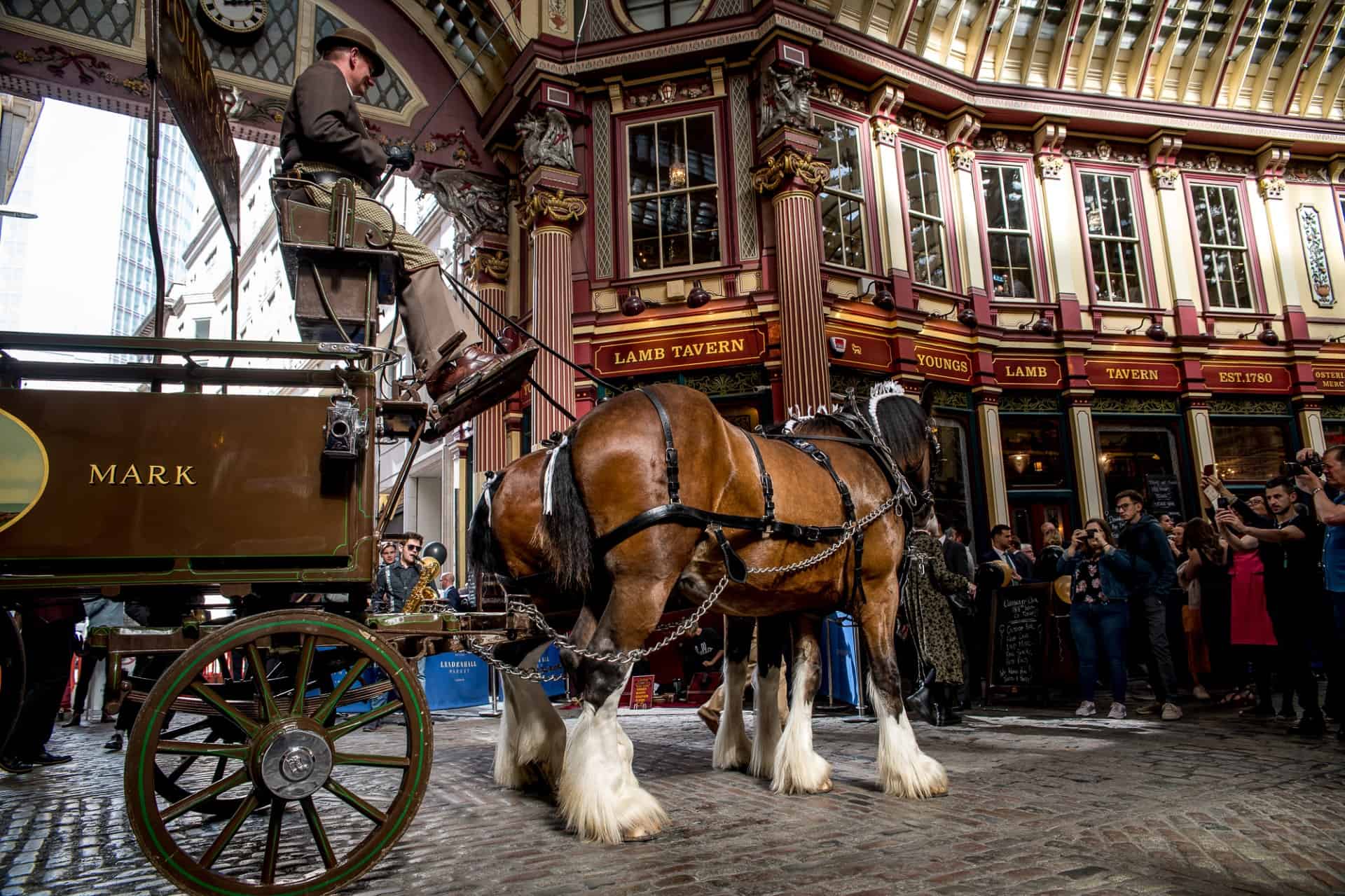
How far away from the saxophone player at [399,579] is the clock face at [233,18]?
327 inches

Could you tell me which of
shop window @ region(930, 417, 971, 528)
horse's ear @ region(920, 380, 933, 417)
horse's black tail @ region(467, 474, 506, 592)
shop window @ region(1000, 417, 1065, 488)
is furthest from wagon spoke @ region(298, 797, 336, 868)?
shop window @ region(1000, 417, 1065, 488)

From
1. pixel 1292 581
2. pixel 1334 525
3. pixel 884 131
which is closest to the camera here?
pixel 1334 525

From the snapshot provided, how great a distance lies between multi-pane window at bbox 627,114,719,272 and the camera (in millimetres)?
12500

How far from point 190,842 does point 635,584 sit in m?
2.29

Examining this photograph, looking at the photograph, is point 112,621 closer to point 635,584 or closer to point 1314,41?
point 635,584

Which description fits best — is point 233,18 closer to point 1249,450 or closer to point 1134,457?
point 1134,457

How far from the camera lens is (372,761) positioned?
9.53 feet

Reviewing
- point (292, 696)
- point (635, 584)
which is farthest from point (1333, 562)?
point (292, 696)

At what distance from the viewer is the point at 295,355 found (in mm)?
2988

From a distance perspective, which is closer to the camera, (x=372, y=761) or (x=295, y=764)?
(x=295, y=764)

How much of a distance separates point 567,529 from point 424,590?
448 cm

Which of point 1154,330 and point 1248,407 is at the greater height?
point 1154,330

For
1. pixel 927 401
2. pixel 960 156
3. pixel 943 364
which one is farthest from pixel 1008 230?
pixel 927 401

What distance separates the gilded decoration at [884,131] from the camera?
13.6m
